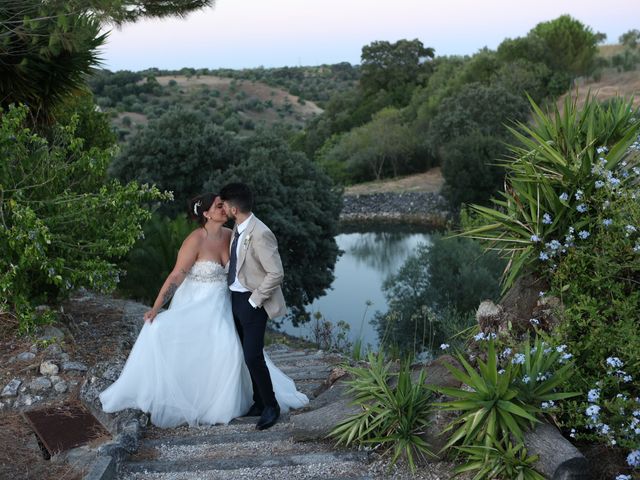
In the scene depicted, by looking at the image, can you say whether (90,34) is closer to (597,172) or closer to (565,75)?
(597,172)

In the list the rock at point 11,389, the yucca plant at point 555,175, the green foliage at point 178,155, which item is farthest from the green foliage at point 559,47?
the rock at point 11,389

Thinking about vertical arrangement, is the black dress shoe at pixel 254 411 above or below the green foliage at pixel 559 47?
below

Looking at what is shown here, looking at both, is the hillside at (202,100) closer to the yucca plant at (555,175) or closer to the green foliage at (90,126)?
the green foliage at (90,126)

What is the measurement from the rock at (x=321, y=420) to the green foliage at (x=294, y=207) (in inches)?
641

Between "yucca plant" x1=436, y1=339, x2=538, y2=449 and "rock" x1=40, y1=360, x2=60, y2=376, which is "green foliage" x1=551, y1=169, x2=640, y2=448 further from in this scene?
"rock" x1=40, y1=360, x2=60, y2=376

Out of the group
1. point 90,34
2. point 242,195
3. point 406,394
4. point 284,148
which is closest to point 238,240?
point 242,195

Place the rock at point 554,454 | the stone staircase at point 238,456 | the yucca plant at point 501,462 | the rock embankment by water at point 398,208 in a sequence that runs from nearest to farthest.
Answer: the rock at point 554,454
the yucca plant at point 501,462
the stone staircase at point 238,456
the rock embankment by water at point 398,208

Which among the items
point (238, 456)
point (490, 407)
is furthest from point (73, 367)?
point (490, 407)

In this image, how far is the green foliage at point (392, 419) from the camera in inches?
186

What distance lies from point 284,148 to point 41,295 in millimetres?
16921

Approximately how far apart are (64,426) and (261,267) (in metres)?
2.04

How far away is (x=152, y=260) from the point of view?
11531mm

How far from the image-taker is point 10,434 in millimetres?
5719

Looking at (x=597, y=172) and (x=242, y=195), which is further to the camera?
(x=242, y=195)
